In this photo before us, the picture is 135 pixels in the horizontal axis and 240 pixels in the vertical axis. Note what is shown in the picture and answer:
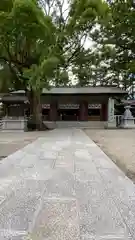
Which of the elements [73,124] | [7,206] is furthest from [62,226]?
[73,124]

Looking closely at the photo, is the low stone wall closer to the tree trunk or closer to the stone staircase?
the tree trunk

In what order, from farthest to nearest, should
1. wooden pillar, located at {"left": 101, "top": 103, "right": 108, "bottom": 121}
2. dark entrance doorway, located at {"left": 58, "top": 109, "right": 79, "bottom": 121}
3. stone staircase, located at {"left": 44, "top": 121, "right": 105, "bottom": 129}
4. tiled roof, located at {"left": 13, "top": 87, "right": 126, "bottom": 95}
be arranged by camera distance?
dark entrance doorway, located at {"left": 58, "top": 109, "right": 79, "bottom": 121} → wooden pillar, located at {"left": 101, "top": 103, "right": 108, "bottom": 121} → stone staircase, located at {"left": 44, "top": 121, "right": 105, "bottom": 129} → tiled roof, located at {"left": 13, "top": 87, "right": 126, "bottom": 95}

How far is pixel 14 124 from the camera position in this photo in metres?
29.5

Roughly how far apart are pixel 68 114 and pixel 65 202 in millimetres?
32029

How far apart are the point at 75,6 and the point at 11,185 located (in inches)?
901

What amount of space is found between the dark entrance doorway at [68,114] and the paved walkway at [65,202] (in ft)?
93.1

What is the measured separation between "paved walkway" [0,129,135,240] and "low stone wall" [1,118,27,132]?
20699 millimetres

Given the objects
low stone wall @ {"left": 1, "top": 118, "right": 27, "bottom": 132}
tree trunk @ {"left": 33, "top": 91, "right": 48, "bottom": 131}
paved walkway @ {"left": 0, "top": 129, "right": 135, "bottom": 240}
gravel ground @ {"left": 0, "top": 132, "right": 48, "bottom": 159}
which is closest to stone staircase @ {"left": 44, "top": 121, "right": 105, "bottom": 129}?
low stone wall @ {"left": 1, "top": 118, "right": 27, "bottom": 132}

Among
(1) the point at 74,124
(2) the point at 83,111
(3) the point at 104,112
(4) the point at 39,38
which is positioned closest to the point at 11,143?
(4) the point at 39,38

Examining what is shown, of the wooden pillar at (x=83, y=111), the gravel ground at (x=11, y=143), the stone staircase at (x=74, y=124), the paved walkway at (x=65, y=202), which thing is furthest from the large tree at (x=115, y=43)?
the paved walkway at (x=65, y=202)

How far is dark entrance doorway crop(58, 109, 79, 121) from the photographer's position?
3662cm

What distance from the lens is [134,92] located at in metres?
48.1

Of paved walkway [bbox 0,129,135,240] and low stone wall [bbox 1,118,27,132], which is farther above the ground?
low stone wall [bbox 1,118,27,132]

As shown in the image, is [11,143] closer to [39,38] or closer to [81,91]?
[39,38]
